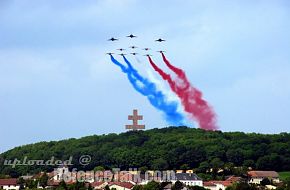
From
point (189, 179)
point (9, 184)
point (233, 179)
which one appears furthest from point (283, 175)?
point (9, 184)

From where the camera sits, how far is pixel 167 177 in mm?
122688

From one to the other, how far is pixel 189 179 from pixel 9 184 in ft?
82.3

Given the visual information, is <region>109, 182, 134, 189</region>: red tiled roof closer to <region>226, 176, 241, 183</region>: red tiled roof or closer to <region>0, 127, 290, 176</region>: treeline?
<region>226, 176, 241, 183</region>: red tiled roof

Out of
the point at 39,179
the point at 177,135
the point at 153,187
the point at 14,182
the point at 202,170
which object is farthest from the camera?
the point at 177,135

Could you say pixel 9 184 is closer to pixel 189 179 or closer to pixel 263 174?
pixel 189 179

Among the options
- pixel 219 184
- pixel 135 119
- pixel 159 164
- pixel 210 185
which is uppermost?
pixel 135 119

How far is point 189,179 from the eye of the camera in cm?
11900

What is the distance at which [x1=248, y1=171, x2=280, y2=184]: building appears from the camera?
405ft

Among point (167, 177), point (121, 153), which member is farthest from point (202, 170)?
point (121, 153)

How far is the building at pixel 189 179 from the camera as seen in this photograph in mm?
116650

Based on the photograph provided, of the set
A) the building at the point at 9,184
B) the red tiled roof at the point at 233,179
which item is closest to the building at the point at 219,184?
the red tiled roof at the point at 233,179

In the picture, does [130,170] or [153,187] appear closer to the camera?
[153,187]

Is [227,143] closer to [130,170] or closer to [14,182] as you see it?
[130,170]

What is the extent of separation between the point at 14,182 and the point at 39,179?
9.31 meters
